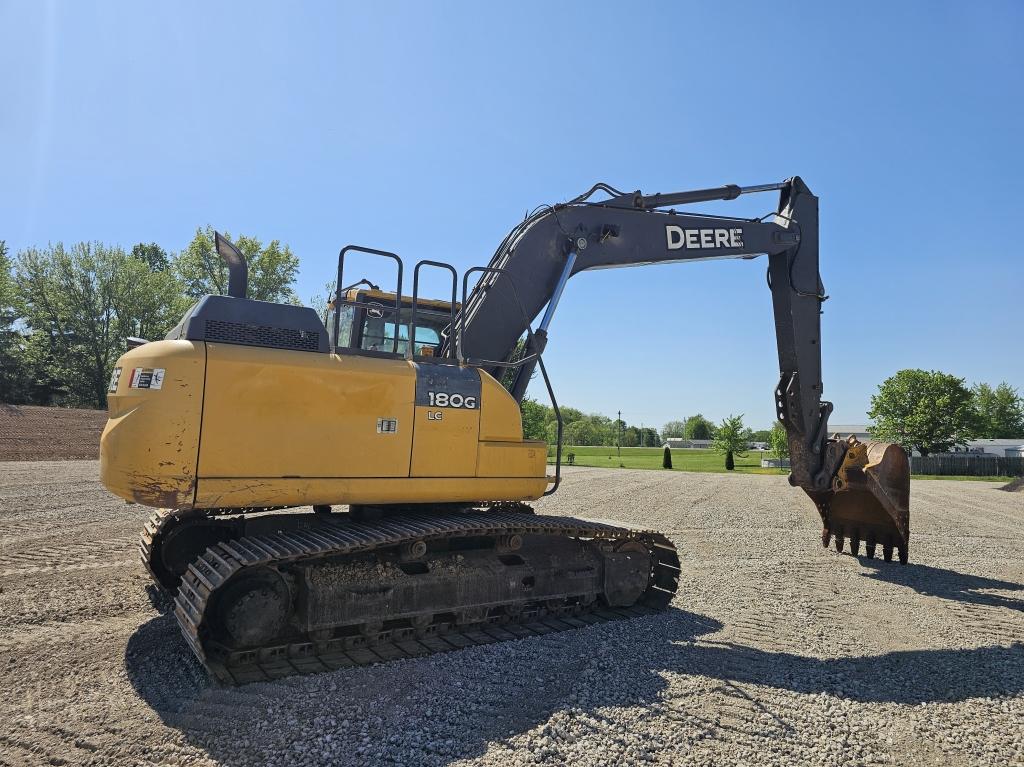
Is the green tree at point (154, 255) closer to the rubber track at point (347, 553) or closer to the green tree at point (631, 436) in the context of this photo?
the rubber track at point (347, 553)

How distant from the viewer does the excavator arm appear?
6773 millimetres

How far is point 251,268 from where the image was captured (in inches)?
1769

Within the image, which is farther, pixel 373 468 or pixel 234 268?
pixel 234 268

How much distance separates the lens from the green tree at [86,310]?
43062mm

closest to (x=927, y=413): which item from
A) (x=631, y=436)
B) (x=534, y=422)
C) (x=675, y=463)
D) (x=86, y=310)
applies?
(x=675, y=463)

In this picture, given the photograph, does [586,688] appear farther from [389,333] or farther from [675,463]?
[675,463]

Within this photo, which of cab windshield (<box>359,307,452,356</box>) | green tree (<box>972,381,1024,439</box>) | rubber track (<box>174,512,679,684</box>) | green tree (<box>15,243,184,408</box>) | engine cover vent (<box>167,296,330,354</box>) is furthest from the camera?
green tree (<box>972,381,1024,439</box>)

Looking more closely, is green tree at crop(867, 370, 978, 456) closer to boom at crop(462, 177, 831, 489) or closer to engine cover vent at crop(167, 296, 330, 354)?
boom at crop(462, 177, 831, 489)

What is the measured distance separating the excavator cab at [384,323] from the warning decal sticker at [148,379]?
173 cm

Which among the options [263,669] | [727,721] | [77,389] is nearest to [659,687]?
[727,721]

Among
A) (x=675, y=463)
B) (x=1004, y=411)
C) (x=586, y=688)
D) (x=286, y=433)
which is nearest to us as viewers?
(x=586, y=688)

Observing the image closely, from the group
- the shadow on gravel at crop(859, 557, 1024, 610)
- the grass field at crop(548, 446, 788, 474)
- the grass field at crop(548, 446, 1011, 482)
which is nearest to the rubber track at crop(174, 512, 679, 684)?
the shadow on gravel at crop(859, 557, 1024, 610)

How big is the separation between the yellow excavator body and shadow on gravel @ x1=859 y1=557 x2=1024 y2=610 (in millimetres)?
5694

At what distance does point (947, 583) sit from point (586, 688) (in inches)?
250
